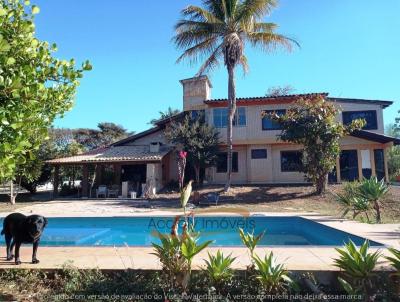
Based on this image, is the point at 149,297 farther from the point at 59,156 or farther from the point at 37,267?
the point at 59,156

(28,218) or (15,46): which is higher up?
(15,46)

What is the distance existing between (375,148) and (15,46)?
2425cm

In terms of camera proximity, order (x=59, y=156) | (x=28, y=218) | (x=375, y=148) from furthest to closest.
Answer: (x=59, y=156)
(x=375, y=148)
(x=28, y=218)

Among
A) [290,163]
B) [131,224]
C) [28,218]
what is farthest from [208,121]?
[28,218]

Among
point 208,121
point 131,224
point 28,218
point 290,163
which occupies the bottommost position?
point 131,224

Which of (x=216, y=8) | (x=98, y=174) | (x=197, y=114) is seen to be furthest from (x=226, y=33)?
(x=98, y=174)

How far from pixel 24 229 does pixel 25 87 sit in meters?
3.01

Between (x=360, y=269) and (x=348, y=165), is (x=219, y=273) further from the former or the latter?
(x=348, y=165)

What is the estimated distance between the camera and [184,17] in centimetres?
2016

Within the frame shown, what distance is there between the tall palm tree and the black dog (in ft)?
50.1

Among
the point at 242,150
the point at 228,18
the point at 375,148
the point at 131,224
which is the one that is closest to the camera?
the point at 131,224

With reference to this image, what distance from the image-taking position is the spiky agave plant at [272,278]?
14.8ft

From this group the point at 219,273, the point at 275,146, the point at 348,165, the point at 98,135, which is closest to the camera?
the point at 219,273

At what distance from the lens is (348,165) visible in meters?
24.1
